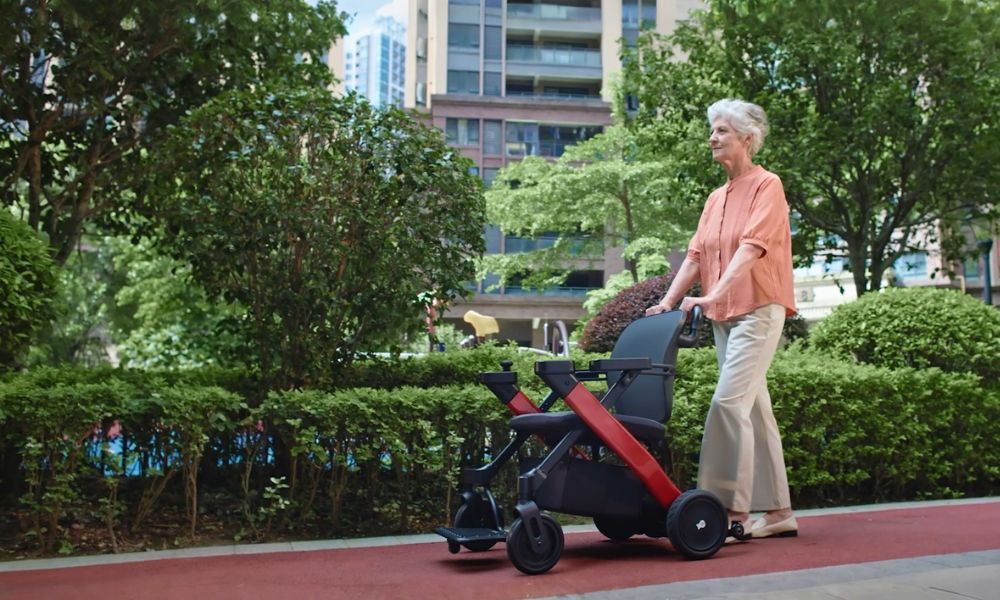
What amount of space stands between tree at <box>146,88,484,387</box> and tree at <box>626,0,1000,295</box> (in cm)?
946

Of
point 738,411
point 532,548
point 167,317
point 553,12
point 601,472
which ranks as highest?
point 553,12

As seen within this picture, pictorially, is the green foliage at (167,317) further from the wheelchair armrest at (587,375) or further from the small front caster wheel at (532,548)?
the small front caster wheel at (532,548)

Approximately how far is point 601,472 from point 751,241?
1.38 m

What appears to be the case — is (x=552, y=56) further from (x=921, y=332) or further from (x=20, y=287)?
(x=20, y=287)

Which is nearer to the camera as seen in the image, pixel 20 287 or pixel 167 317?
pixel 20 287

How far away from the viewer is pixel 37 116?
9.63m

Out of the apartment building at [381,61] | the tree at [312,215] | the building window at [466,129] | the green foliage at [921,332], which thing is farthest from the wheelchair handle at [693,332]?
the building window at [466,129]

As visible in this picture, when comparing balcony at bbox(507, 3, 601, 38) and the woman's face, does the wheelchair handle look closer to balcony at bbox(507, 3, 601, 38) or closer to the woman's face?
the woman's face

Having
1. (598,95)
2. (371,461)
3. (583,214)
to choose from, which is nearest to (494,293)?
(598,95)

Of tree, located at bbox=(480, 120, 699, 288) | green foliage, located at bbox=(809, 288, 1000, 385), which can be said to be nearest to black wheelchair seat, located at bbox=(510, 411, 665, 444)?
green foliage, located at bbox=(809, 288, 1000, 385)

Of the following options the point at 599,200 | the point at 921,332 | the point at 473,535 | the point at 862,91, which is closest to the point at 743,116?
the point at 473,535

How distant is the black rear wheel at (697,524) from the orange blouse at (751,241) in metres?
0.93

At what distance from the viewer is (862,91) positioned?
16031 millimetres

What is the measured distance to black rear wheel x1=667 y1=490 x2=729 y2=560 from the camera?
4.46m
